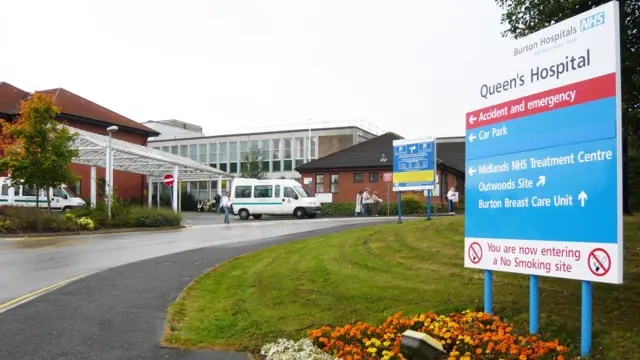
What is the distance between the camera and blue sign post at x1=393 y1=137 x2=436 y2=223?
18.7m

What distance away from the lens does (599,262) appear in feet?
15.3

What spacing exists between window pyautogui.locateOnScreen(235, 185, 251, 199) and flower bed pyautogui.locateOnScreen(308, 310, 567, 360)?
95.5 feet

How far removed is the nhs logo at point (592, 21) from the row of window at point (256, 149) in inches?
2103

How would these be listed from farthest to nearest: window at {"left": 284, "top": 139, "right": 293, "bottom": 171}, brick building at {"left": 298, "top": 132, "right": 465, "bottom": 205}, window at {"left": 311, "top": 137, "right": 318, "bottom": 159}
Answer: window at {"left": 284, "top": 139, "right": 293, "bottom": 171} < window at {"left": 311, "top": 137, "right": 318, "bottom": 159} < brick building at {"left": 298, "top": 132, "right": 465, "bottom": 205}

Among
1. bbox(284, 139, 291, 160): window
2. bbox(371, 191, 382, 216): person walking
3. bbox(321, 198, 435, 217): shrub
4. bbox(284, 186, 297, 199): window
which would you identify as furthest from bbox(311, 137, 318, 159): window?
bbox(284, 186, 297, 199): window

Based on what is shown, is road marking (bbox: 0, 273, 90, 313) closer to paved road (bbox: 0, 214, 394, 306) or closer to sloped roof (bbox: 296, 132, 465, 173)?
paved road (bbox: 0, 214, 394, 306)

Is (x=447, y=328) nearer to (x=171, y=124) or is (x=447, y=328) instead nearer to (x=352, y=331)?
(x=352, y=331)

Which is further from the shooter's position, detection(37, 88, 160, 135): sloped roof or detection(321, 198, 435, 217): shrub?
detection(37, 88, 160, 135): sloped roof

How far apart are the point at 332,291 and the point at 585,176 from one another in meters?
4.25

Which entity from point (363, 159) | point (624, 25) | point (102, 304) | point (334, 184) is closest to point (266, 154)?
point (334, 184)

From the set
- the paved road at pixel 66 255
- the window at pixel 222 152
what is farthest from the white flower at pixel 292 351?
the window at pixel 222 152

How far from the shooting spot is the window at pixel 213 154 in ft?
224

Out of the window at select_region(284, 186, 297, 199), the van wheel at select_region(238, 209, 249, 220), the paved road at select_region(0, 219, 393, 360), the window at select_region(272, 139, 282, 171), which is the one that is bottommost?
the paved road at select_region(0, 219, 393, 360)

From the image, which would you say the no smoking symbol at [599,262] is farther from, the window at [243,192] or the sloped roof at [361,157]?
the sloped roof at [361,157]
